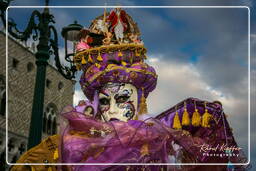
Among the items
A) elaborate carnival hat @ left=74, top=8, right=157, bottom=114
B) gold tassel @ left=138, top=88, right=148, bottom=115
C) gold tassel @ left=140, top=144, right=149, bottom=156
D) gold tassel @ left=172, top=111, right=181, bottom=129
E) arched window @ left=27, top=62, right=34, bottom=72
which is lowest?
gold tassel @ left=140, top=144, right=149, bottom=156

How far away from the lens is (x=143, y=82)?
355 cm

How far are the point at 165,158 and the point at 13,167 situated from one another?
1501 millimetres

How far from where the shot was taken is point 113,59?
11.7 feet

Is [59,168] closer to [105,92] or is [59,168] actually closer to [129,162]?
[129,162]

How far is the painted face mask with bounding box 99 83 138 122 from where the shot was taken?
3.44m

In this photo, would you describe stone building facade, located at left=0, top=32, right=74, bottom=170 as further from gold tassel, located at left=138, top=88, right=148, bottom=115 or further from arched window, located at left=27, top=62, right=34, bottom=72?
gold tassel, located at left=138, top=88, right=148, bottom=115

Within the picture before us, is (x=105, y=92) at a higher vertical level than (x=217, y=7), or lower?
lower

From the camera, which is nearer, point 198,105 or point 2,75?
point 198,105

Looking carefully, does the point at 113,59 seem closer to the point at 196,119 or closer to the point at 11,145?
the point at 196,119

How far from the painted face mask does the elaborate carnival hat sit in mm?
56

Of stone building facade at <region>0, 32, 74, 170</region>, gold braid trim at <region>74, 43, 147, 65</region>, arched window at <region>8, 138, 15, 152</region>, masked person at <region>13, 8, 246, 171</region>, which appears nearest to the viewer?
masked person at <region>13, 8, 246, 171</region>

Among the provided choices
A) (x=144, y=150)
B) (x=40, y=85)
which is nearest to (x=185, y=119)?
(x=144, y=150)

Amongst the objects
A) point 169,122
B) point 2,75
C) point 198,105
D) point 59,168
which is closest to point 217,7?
point 198,105

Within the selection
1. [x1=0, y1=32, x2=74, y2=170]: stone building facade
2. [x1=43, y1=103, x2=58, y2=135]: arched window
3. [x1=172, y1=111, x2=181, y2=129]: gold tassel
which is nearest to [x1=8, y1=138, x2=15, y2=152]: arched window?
[x1=0, y1=32, x2=74, y2=170]: stone building facade
